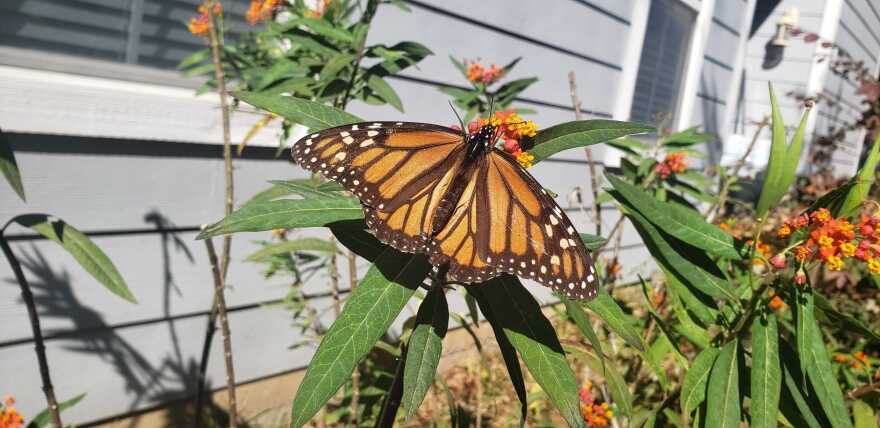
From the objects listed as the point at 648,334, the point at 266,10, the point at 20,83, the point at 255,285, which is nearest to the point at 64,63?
the point at 20,83

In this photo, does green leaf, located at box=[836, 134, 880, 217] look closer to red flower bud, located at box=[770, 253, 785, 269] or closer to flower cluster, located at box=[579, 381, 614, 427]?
red flower bud, located at box=[770, 253, 785, 269]

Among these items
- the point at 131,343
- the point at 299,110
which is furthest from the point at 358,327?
the point at 131,343

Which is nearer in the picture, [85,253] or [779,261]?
[779,261]

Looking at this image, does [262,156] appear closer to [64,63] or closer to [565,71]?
[64,63]

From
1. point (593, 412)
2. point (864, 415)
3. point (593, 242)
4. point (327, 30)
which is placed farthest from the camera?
point (593, 412)

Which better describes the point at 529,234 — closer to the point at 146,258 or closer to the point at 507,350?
the point at 507,350
